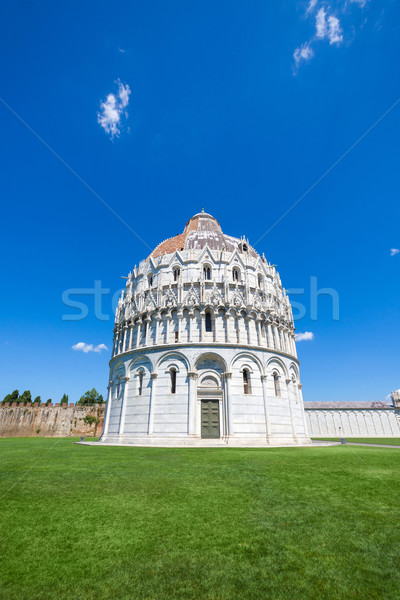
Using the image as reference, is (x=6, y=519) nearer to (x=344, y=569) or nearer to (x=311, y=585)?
(x=311, y=585)

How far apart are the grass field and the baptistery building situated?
666 inches

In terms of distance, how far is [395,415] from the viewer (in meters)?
64.7

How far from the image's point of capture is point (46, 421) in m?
61.7

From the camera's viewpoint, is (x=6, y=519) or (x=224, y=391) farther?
(x=224, y=391)

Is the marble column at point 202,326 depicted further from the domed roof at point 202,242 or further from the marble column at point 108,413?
the marble column at point 108,413

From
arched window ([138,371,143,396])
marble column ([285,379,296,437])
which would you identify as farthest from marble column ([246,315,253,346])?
arched window ([138,371,143,396])

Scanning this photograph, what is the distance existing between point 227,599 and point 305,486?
23.4ft

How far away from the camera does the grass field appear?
172 inches

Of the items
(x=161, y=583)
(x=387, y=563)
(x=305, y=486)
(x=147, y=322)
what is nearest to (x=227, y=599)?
(x=161, y=583)

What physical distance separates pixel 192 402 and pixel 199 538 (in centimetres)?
2193

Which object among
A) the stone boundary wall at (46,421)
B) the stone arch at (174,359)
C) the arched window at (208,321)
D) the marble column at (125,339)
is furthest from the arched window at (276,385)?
the stone boundary wall at (46,421)

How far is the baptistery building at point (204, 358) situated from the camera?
2750 cm

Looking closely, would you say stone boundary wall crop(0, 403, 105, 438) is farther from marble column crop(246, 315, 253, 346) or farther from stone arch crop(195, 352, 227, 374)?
marble column crop(246, 315, 253, 346)

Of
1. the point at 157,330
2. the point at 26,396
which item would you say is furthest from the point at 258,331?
the point at 26,396
